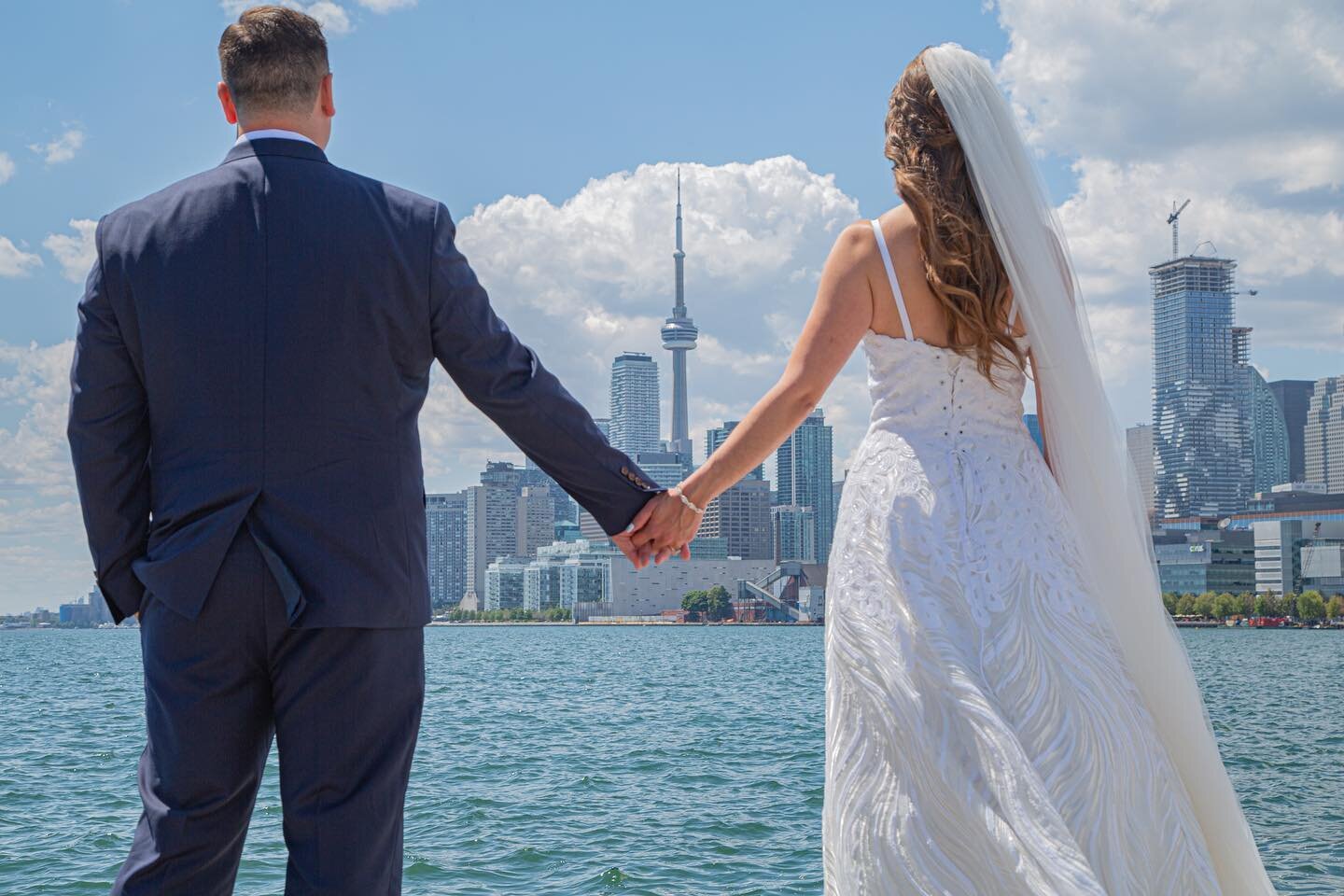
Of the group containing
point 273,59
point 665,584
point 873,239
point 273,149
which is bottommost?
point 665,584

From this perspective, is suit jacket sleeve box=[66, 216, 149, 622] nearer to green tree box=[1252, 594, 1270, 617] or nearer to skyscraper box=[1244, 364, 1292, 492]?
green tree box=[1252, 594, 1270, 617]

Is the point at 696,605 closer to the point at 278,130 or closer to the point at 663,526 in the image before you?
the point at 663,526

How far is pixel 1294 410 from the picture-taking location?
19675cm

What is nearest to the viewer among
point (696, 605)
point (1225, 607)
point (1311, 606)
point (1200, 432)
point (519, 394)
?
point (519, 394)

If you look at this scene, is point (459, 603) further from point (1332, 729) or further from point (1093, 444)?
point (1093, 444)

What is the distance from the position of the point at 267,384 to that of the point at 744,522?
586 feet

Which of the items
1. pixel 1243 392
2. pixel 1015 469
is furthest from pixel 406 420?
pixel 1243 392

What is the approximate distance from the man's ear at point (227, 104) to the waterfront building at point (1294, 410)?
8028 inches

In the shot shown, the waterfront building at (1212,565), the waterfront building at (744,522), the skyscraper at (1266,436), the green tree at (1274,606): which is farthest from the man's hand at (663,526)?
the skyscraper at (1266,436)

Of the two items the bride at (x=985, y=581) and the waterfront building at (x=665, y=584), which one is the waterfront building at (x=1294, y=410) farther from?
the bride at (x=985, y=581)

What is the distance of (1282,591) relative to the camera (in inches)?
4651

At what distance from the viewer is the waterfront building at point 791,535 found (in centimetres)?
18238

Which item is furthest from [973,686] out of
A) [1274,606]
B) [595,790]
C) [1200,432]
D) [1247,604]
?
[1200,432]

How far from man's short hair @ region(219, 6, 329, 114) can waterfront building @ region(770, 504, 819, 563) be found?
175m
